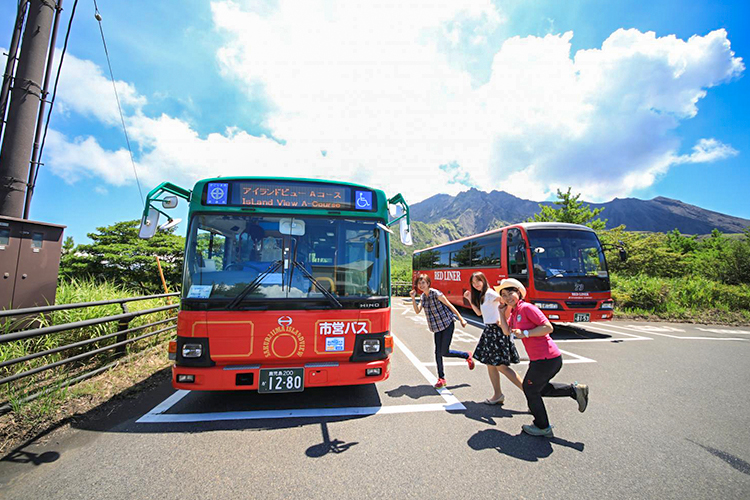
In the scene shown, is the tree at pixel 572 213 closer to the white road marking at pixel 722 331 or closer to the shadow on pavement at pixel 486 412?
the white road marking at pixel 722 331

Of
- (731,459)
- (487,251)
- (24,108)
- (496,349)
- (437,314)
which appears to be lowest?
(731,459)

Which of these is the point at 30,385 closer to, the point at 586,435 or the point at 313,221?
the point at 313,221

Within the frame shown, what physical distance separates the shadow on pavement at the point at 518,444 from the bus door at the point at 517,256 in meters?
6.70

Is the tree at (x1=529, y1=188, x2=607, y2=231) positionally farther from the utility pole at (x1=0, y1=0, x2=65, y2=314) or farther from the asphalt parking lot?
the utility pole at (x1=0, y1=0, x2=65, y2=314)

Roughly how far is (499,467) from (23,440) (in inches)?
173

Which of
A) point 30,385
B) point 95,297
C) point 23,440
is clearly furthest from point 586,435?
point 95,297

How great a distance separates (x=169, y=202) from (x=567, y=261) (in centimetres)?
993

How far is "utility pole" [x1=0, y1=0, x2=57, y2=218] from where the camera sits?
6.05 meters

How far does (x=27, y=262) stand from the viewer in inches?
216

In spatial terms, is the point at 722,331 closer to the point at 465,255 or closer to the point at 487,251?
the point at 487,251

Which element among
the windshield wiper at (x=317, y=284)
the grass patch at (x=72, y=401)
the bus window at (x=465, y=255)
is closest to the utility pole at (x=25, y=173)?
the grass patch at (x=72, y=401)

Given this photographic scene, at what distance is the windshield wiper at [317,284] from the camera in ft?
12.1

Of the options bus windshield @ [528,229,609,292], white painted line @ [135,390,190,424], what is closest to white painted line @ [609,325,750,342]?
bus windshield @ [528,229,609,292]

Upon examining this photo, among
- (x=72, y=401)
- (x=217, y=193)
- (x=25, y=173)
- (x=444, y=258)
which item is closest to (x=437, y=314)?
(x=217, y=193)
